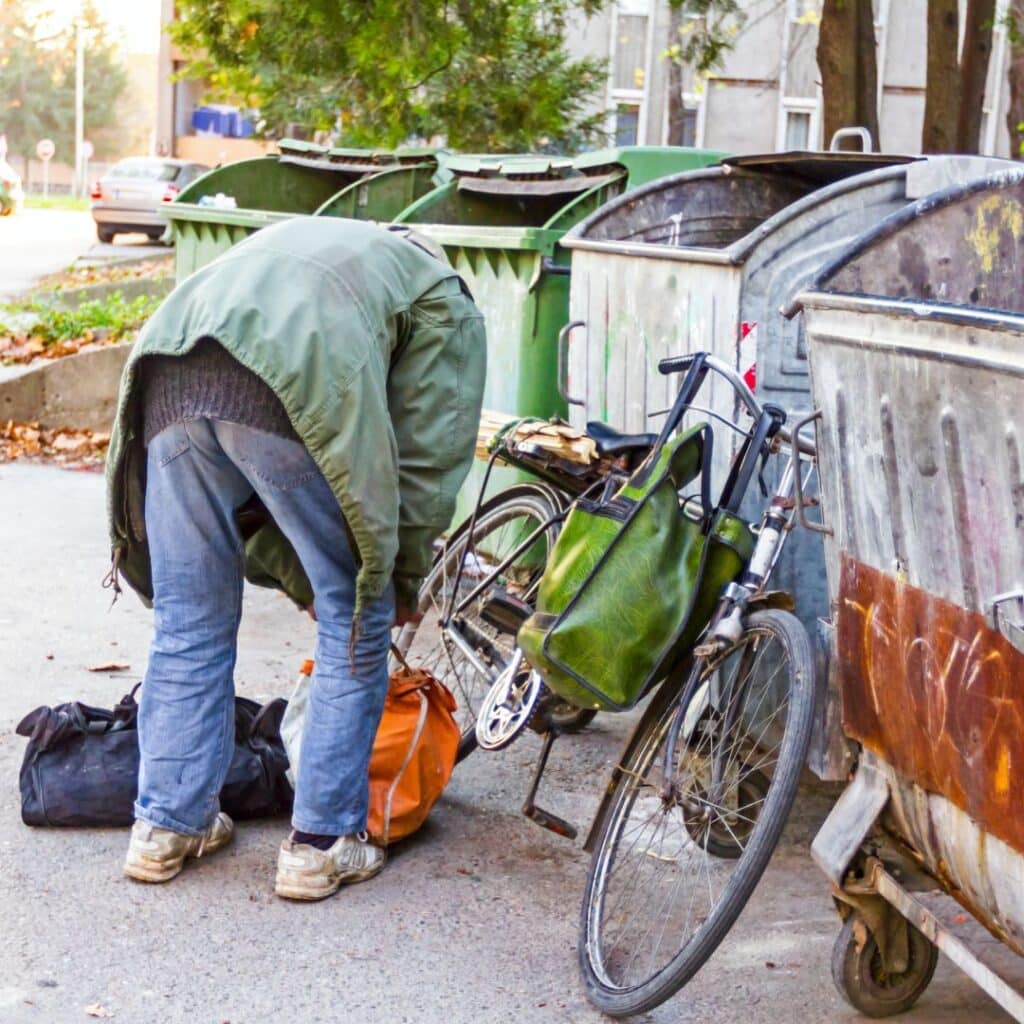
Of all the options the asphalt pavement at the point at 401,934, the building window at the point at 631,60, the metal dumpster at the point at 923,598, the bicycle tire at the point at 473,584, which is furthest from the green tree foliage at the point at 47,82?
the metal dumpster at the point at 923,598

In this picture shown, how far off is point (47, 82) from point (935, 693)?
3167 inches

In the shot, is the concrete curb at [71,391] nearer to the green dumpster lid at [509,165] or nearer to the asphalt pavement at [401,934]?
the green dumpster lid at [509,165]

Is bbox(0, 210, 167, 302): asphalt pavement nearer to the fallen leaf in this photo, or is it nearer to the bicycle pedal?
the fallen leaf

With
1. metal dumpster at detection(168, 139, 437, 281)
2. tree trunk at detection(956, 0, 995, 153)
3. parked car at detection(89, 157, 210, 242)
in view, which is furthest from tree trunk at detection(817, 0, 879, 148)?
parked car at detection(89, 157, 210, 242)

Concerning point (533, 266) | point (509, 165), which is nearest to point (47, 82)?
point (509, 165)

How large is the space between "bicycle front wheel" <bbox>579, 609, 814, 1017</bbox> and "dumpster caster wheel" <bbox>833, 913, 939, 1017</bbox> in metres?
0.28

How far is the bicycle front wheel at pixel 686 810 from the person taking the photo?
11.6 ft

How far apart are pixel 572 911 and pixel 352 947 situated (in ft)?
1.86

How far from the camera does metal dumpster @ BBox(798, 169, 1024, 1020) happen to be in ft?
8.56

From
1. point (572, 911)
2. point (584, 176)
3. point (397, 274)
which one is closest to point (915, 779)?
point (572, 911)

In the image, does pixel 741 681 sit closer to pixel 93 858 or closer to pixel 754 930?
pixel 754 930

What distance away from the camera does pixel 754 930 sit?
384 centimetres

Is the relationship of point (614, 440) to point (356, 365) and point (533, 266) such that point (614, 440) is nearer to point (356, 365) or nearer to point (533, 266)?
point (356, 365)

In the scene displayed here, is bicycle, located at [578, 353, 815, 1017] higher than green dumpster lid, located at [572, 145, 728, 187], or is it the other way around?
green dumpster lid, located at [572, 145, 728, 187]
